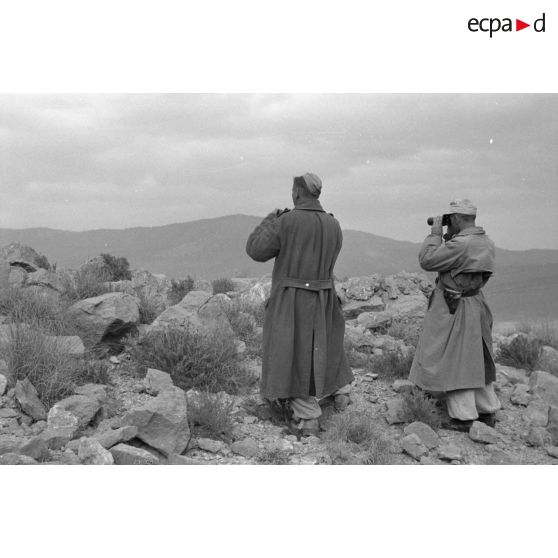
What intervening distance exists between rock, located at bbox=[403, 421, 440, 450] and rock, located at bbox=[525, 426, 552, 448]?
0.90 metres

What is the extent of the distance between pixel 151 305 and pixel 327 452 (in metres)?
3.84

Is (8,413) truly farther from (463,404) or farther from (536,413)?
(536,413)

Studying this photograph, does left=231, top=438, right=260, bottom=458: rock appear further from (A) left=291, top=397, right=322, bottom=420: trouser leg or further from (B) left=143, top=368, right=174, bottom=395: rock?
(B) left=143, top=368, right=174, bottom=395: rock

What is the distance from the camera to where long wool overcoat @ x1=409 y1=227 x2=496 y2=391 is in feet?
17.4

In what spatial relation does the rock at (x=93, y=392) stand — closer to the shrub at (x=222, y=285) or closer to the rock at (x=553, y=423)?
the rock at (x=553, y=423)

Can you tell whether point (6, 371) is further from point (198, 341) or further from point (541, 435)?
point (541, 435)

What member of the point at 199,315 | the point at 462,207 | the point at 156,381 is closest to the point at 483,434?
the point at 462,207

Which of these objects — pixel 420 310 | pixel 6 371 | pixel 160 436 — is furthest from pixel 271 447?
pixel 420 310

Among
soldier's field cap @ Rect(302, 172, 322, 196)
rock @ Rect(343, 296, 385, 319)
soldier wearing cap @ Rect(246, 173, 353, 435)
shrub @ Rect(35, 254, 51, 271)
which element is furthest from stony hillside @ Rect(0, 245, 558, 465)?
shrub @ Rect(35, 254, 51, 271)

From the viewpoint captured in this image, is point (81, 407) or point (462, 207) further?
point (462, 207)

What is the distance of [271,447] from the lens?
5.04m

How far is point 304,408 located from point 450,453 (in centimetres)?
128

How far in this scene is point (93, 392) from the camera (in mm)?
5387

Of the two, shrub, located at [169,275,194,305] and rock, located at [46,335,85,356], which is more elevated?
shrub, located at [169,275,194,305]
